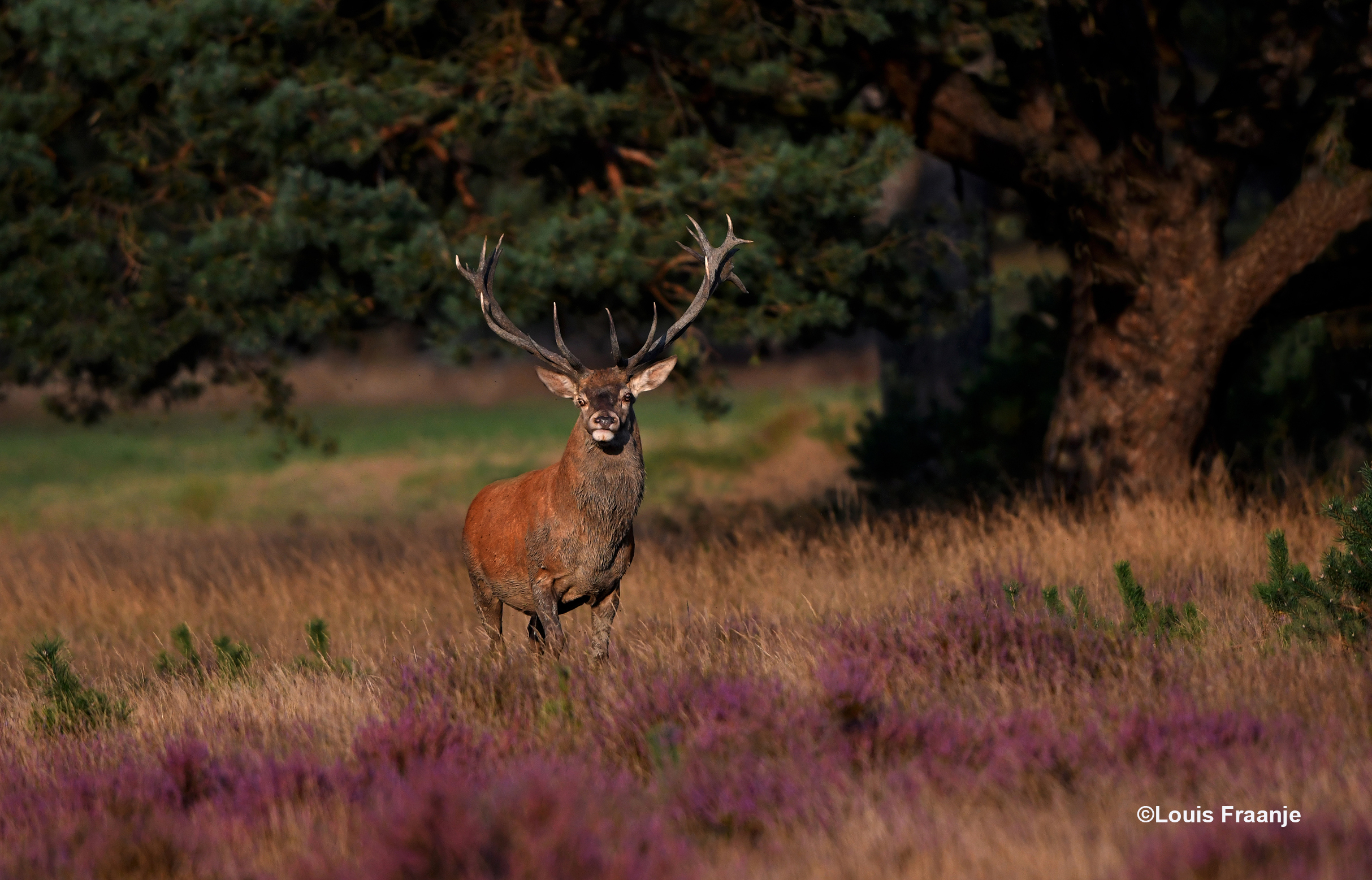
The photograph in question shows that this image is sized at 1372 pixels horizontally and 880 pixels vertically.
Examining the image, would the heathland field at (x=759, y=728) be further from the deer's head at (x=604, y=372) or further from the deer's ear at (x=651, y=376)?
the deer's ear at (x=651, y=376)

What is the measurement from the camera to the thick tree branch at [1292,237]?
35.1ft

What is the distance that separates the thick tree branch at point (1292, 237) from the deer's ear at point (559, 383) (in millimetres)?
6065

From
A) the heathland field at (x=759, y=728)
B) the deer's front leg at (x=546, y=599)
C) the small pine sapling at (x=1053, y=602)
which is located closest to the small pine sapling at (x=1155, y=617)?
the heathland field at (x=759, y=728)

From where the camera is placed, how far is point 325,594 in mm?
11758

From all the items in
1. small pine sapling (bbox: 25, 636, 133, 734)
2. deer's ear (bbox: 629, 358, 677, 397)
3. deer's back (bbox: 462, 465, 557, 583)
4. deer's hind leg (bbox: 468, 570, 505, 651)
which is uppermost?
deer's ear (bbox: 629, 358, 677, 397)

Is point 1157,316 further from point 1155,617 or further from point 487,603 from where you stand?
point 487,603

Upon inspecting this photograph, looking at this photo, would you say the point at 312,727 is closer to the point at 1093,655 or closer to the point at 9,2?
the point at 1093,655

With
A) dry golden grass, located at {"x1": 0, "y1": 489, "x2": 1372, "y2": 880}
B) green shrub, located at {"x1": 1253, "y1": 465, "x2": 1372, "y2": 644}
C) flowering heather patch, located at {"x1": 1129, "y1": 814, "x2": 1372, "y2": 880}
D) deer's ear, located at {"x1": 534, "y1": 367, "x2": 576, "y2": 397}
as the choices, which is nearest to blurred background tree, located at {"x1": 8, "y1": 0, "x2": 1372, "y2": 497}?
dry golden grass, located at {"x1": 0, "y1": 489, "x2": 1372, "y2": 880}

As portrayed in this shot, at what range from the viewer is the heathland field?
438cm

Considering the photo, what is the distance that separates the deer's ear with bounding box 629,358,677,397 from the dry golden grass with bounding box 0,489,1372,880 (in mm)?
1239

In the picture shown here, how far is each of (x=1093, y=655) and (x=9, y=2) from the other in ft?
32.2

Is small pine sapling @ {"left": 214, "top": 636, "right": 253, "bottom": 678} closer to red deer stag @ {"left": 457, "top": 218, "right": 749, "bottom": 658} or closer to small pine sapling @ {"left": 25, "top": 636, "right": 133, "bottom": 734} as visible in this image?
small pine sapling @ {"left": 25, "top": 636, "right": 133, "bottom": 734}

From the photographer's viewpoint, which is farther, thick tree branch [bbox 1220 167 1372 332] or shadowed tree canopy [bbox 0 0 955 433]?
thick tree branch [bbox 1220 167 1372 332]

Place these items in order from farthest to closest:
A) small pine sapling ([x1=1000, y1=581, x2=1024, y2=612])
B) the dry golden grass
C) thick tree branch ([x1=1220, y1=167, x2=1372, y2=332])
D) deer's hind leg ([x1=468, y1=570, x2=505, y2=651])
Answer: thick tree branch ([x1=1220, y1=167, x2=1372, y2=332]) < deer's hind leg ([x1=468, y1=570, x2=505, y2=651]) < small pine sapling ([x1=1000, y1=581, x2=1024, y2=612]) < the dry golden grass
